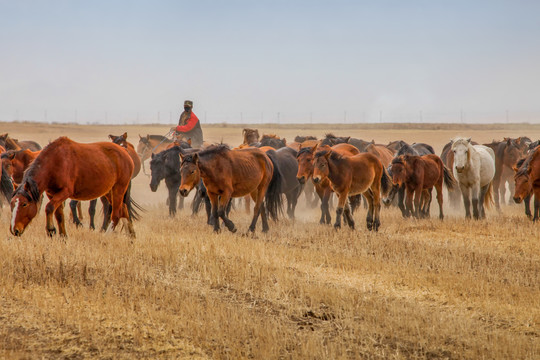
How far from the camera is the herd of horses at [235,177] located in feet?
29.8

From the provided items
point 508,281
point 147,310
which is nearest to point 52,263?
point 147,310

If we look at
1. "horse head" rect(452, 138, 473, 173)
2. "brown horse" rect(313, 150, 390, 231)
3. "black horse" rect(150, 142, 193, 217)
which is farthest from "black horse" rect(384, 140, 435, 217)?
"black horse" rect(150, 142, 193, 217)

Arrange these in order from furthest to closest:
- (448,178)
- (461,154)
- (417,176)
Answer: (448,178) → (417,176) → (461,154)

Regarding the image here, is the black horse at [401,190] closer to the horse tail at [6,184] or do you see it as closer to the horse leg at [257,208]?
the horse leg at [257,208]

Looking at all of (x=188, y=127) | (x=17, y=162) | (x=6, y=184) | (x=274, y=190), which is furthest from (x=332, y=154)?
(x=188, y=127)

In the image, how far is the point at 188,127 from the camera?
70.0 ft

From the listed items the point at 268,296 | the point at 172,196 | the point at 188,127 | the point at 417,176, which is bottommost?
the point at 268,296

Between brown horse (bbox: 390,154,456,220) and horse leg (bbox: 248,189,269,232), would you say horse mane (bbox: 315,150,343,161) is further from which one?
brown horse (bbox: 390,154,456,220)

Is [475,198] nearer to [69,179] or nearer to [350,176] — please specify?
[350,176]

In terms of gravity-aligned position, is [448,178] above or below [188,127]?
below

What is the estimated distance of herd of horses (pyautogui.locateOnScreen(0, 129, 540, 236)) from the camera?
29.8 feet

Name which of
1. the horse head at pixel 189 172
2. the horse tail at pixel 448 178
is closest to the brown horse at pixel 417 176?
the horse tail at pixel 448 178

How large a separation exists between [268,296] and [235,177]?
5.03 m

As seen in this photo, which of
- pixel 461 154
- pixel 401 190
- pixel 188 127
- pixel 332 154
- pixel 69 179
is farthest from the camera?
pixel 188 127
